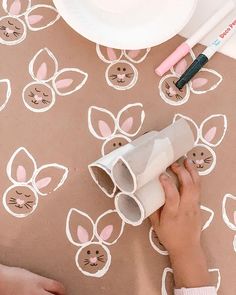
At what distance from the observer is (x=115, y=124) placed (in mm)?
681

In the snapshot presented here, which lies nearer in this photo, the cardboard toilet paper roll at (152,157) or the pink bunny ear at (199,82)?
the cardboard toilet paper roll at (152,157)

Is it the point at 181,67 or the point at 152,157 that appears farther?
the point at 181,67

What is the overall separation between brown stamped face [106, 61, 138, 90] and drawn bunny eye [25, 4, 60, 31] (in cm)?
11

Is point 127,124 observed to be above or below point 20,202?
above

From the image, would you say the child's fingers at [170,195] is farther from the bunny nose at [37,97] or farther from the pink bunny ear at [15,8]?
the pink bunny ear at [15,8]

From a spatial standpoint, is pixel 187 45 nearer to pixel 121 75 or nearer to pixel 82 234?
pixel 121 75

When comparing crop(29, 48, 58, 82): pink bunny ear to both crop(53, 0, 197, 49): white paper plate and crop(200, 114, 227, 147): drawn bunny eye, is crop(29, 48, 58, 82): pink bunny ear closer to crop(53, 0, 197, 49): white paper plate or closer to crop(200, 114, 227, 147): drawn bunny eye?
crop(53, 0, 197, 49): white paper plate

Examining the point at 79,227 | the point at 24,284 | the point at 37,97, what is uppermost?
the point at 37,97

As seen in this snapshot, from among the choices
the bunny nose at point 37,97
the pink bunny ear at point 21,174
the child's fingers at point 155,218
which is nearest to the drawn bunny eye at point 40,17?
the bunny nose at point 37,97

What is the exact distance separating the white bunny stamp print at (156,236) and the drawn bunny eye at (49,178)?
142 mm

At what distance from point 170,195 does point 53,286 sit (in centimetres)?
19

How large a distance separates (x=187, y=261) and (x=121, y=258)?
9cm

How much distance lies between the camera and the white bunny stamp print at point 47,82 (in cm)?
67

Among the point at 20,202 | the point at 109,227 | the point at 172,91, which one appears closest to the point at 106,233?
the point at 109,227
